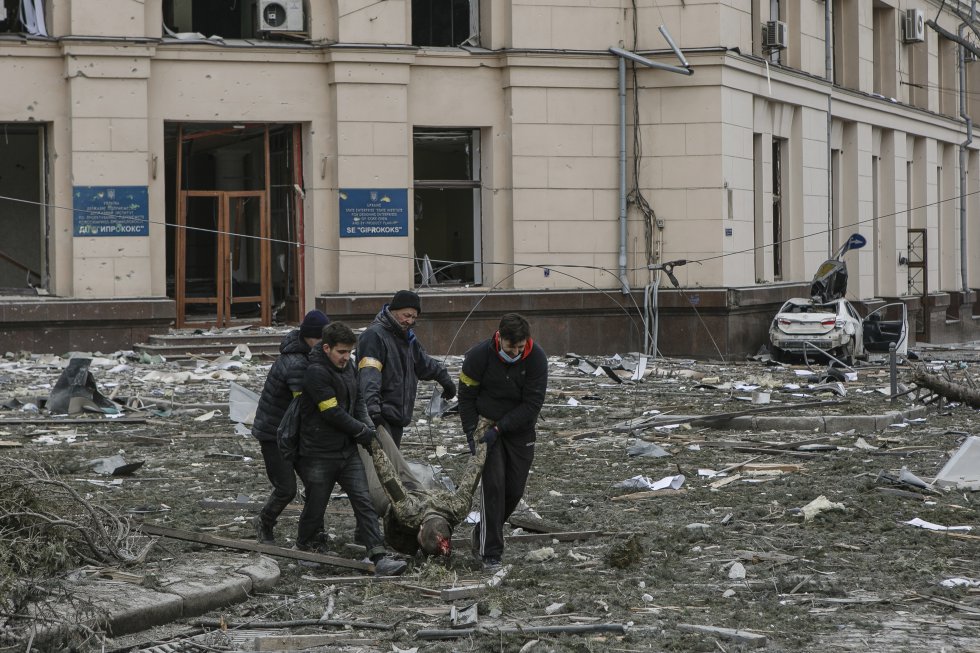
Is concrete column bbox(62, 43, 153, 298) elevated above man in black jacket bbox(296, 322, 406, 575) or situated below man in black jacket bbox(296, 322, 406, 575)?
above

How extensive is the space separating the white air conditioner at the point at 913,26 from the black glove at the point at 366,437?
2807cm

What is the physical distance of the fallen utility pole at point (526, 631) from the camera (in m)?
6.73

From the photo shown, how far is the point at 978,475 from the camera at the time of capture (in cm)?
1099

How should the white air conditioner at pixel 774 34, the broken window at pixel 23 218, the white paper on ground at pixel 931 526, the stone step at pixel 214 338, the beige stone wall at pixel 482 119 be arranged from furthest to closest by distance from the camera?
the white air conditioner at pixel 774 34 < the broken window at pixel 23 218 < the beige stone wall at pixel 482 119 < the stone step at pixel 214 338 < the white paper on ground at pixel 931 526

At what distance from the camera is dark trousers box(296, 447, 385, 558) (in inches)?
326

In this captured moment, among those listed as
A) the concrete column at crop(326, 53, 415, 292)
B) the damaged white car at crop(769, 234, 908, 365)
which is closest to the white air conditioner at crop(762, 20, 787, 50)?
the damaged white car at crop(769, 234, 908, 365)

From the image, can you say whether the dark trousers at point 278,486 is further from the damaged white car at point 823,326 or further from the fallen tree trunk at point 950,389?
the damaged white car at point 823,326

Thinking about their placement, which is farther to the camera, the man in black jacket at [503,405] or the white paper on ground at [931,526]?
the white paper on ground at [931,526]

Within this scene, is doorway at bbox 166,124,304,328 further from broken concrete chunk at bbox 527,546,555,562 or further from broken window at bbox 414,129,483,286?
broken concrete chunk at bbox 527,546,555,562

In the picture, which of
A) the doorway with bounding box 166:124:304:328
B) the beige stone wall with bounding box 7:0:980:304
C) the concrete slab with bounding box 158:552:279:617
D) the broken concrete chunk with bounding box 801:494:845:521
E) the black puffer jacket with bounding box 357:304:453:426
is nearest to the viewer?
the concrete slab with bounding box 158:552:279:617

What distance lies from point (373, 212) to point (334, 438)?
49.1 feet

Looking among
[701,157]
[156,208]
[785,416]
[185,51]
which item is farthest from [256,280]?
[785,416]

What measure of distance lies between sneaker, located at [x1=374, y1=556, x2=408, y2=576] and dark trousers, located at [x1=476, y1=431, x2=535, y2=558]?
58cm

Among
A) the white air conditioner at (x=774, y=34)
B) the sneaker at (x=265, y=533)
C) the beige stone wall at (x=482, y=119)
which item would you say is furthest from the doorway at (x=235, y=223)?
the sneaker at (x=265, y=533)
